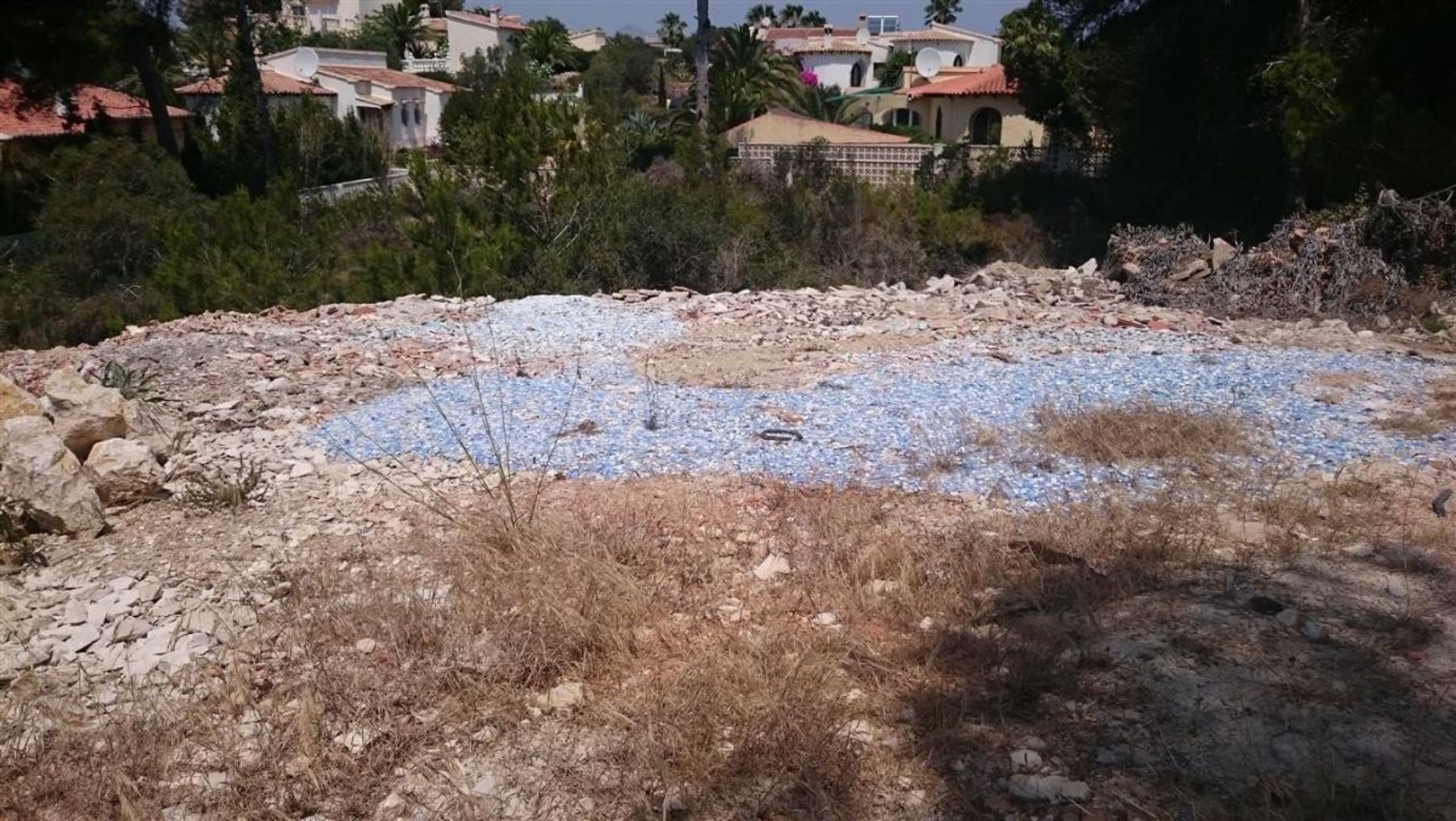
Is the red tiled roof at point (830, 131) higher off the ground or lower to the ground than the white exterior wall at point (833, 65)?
lower

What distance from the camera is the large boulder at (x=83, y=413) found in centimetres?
498

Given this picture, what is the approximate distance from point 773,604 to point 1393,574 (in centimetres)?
225

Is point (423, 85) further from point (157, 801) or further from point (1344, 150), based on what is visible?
point (157, 801)

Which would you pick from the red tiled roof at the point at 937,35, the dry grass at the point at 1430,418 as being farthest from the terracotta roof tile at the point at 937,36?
the dry grass at the point at 1430,418

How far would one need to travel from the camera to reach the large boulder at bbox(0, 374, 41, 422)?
5.05 meters

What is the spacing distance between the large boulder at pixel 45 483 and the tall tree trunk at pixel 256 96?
688 inches

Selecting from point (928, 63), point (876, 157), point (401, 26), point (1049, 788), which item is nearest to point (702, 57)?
point (876, 157)

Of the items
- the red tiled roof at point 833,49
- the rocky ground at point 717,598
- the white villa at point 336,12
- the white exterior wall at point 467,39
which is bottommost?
the rocky ground at point 717,598

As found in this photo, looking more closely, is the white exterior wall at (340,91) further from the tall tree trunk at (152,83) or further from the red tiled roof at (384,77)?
the tall tree trunk at (152,83)

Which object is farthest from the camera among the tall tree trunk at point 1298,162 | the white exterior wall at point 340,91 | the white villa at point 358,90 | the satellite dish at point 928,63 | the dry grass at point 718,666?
the satellite dish at point 928,63

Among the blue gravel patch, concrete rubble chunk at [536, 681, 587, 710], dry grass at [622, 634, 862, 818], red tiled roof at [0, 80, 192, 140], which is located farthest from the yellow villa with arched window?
concrete rubble chunk at [536, 681, 587, 710]

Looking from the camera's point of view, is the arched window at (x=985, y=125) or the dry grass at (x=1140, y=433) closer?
the dry grass at (x=1140, y=433)

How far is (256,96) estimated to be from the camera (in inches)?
838

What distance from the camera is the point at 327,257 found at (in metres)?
12.9
